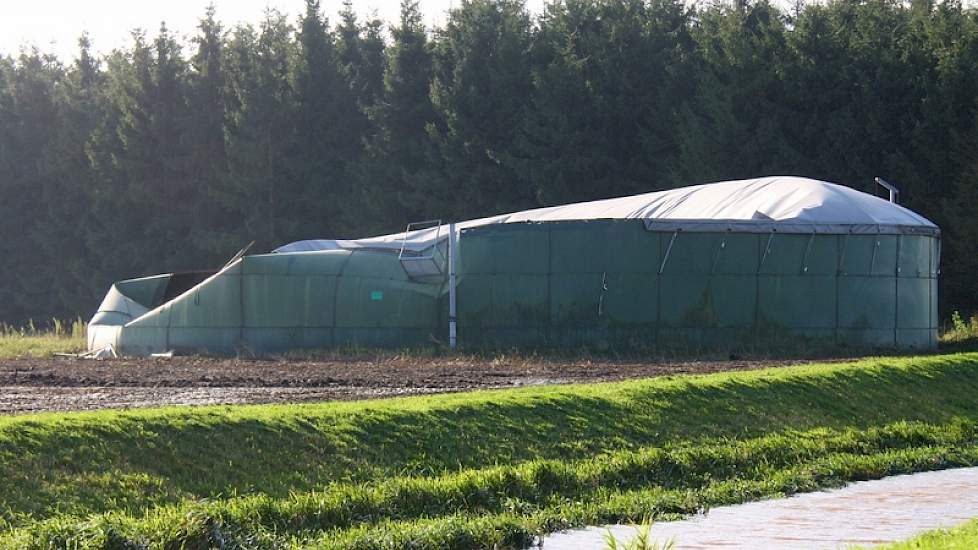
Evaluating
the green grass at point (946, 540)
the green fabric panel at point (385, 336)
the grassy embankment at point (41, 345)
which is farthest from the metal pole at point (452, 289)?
the green grass at point (946, 540)

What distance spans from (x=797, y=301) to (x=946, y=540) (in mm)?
18995

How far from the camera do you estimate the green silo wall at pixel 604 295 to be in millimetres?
26922

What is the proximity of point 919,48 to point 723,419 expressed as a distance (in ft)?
94.6

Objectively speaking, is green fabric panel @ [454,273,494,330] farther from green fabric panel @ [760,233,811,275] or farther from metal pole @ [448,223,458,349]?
green fabric panel @ [760,233,811,275]

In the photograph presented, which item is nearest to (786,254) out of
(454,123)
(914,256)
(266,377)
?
(914,256)

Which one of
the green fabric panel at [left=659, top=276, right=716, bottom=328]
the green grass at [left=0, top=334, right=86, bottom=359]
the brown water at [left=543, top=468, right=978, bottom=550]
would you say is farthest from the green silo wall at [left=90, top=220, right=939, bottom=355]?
the brown water at [left=543, top=468, right=978, bottom=550]

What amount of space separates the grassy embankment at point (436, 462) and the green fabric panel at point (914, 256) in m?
11.1

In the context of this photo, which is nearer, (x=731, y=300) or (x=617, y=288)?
(x=617, y=288)

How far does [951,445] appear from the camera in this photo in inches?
624

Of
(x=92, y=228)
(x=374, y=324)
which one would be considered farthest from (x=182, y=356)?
(x=92, y=228)

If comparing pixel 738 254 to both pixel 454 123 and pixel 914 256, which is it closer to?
pixel 914 256

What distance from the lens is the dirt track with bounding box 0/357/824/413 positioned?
56.0ft

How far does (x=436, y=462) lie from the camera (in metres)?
12.1

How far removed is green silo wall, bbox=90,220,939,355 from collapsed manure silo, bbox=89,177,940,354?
0.03 meters
